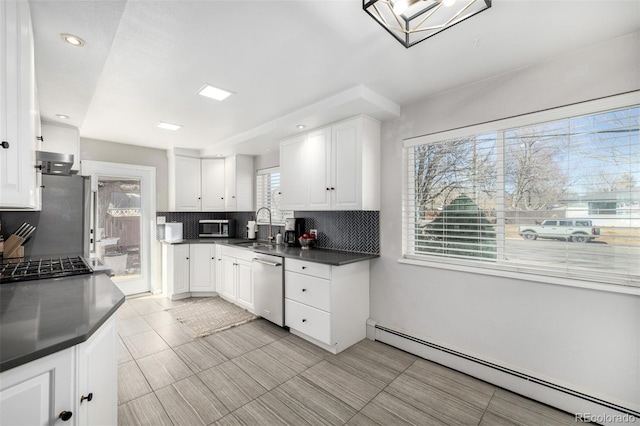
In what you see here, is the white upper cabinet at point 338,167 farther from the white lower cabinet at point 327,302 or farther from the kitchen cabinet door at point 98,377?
the kitchen cabinet door at point 98,377

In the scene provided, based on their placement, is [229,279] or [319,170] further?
[229,279]

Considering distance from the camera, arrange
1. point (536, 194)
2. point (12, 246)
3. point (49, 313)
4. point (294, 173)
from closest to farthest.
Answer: point (49, 313) → point (536, 194) → point (12, 246) → point (294, 173)

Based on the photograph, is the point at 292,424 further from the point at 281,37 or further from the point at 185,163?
the point at 185,163

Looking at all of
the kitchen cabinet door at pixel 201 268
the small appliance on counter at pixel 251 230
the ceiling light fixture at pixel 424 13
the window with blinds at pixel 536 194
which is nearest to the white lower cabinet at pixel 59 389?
the ceiling light fixture at pixel 424 13

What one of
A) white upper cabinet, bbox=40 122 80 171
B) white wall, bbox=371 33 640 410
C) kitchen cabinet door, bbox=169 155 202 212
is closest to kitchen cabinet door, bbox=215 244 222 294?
kitchen cabinet door, bbox=169 155 202 212

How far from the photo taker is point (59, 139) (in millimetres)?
2920

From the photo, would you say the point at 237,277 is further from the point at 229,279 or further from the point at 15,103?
the point at 15,103

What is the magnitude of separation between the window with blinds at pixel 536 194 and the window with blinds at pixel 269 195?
7.49 feet

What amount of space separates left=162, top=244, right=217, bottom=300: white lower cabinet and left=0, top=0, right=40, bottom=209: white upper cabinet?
320cm

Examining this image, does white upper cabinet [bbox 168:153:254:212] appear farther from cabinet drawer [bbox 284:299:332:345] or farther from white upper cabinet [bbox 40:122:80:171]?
cabinet drawer [bbox 284:299:332:345]

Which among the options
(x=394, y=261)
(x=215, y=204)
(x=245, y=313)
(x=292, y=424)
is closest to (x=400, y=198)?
(x=394, y=261)

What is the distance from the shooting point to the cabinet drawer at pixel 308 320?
9.07 ft

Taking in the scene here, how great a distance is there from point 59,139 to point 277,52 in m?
2.66

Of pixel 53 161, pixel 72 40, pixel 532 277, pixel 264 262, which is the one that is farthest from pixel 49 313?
pixel 532 277
